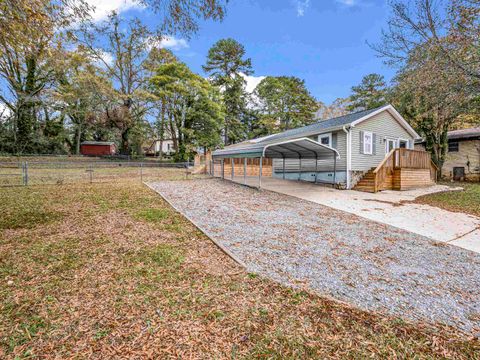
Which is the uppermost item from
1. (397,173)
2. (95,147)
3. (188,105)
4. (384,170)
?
(188,105)

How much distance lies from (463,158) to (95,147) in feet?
147

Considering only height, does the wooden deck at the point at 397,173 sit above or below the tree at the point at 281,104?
below

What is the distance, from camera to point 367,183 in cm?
1215

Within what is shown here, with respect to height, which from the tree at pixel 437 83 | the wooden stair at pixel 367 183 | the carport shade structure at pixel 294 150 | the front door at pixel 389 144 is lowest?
the wooden stair at pixel 367 183

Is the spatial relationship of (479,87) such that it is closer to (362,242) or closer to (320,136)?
(320,136)

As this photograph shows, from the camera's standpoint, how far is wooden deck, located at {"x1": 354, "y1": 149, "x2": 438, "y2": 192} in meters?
11.9

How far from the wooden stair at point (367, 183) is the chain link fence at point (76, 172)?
1036cm

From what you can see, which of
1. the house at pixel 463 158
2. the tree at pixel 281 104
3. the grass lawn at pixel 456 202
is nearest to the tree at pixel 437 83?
the grass lawn at pixel 456 202

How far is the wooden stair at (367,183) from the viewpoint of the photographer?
11.8 meters

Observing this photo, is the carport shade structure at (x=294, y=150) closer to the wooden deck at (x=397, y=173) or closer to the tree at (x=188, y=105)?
the wooden deck at (x=397, y=173)

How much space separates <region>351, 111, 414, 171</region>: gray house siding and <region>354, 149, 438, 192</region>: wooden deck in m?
0.84

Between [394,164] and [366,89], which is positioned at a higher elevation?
[366,89]

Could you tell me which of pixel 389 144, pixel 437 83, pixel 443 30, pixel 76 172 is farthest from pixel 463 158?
pixel 76 172

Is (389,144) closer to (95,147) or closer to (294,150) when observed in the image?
(294,150)
